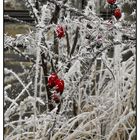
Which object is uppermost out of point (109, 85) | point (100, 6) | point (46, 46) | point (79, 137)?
point (100, 6)

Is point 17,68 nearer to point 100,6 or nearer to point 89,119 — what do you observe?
point 100,6

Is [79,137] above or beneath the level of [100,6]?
beneath

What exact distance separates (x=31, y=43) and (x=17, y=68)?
3.37 meters

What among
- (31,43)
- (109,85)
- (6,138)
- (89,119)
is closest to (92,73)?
(109,85)

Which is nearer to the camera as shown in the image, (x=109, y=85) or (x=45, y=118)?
(x=45, y=118)

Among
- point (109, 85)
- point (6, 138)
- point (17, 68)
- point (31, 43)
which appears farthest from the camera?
point (17, 68)

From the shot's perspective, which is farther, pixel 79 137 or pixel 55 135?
pixel 79 137

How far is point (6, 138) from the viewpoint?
1999 mm

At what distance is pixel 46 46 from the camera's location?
2379 mm

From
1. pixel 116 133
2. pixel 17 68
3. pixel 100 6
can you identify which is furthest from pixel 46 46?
pixel 17 68

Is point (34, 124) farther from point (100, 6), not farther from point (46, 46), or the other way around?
point (100, 6)

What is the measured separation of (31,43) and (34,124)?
0.37 m

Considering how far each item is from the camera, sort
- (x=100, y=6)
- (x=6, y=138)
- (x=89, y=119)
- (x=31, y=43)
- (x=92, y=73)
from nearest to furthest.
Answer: (x=6, y=138)
(x=31, y=43)
(x=89, y=119)
(x=92, y=73)
(x=100, y=6)

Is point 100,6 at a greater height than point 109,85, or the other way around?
point 100,6
